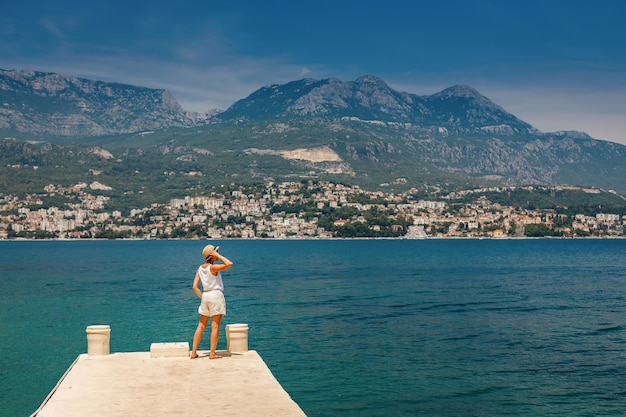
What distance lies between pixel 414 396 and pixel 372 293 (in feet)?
117

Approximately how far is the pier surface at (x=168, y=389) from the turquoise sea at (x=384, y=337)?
498 cm

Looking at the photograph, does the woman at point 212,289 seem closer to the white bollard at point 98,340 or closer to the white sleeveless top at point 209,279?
the white sleeveless top at point 209,279

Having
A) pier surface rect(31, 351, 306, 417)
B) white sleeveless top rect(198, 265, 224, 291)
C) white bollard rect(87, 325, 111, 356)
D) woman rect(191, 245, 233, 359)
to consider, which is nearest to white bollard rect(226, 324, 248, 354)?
pier surface rect(31, 351, 306, 417)

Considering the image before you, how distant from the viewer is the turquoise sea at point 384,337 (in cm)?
2330

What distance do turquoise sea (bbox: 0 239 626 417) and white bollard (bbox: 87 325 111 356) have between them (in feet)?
13.5

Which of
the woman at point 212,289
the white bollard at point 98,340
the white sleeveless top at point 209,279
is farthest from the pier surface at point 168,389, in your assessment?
the white sleeveless top at point 209,279

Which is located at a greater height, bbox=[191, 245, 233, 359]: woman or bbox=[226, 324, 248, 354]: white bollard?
bbox=[191, 245, 233, 359]: woman

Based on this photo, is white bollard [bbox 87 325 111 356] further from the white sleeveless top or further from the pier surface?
the white sleeveless top

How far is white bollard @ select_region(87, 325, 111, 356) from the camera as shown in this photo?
1952cm

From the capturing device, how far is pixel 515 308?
4856cm

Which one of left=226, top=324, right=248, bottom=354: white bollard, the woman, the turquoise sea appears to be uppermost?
the woman

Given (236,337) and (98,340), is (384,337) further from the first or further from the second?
(98,340)

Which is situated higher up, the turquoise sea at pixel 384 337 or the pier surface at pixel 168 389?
the pier surface at pixel 168 389

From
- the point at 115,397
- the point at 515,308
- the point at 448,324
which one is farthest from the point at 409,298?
the point at 115,397
